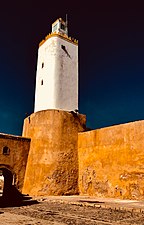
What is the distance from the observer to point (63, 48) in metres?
17.2

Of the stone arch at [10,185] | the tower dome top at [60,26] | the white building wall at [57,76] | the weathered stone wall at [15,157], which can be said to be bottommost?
the stone arch at [10,185]

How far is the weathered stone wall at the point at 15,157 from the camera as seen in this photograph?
13.6 meters

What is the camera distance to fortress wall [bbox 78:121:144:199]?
11070mm

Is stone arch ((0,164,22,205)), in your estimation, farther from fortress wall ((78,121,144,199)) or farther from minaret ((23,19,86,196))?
fortress wall ((78,121,144,199))

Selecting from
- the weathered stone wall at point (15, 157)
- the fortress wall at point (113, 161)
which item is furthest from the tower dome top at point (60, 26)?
the weathered stone wall at point (15, 157)

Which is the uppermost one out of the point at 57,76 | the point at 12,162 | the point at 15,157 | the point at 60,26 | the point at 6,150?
the point at 60,26

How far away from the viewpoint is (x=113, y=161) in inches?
480

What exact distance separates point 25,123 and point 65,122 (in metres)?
3.26

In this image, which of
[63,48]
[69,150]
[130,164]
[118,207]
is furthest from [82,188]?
[63,48]

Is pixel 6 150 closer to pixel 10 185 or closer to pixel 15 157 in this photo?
pixel 15 157

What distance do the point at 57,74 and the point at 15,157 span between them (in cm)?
635

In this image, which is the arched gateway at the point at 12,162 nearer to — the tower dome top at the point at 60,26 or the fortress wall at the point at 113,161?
the fortress wall at the point at 113,161

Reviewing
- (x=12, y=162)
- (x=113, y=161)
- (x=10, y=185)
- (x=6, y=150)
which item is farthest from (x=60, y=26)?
(x=10, y=185)

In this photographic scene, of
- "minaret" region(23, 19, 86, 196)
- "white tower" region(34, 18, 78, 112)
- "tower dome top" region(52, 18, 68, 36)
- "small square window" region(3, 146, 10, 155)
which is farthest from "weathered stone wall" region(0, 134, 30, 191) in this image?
"tower dome top" region(52, 18, 68, 36)
